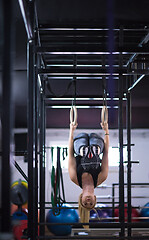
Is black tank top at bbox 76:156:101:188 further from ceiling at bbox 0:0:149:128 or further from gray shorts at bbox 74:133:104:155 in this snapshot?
ceiling at bbox 0:0:149:128

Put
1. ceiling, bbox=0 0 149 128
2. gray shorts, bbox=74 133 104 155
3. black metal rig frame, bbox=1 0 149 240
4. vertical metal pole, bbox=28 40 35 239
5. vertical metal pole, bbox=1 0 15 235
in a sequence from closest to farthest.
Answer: vertical metal pole, bbox=1 0 15 235, black metal rig frame, bbox=1 0 149 240, vertical metal pole, bbox=28 40 35 239, ceiling, bbox=0 0 149 128, gray shorts, bbox=74 133 104 155

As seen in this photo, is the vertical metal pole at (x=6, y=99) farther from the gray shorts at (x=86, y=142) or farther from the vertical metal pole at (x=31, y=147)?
the gray shorts at (x=86, y=142)

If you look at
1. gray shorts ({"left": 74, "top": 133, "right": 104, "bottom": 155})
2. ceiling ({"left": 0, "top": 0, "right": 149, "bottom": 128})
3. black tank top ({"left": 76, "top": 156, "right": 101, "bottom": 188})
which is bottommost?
black tank top ({"left": 76, "top": 156, "right": 101, "bottom": 188})

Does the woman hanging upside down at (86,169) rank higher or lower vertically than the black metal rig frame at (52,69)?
lower

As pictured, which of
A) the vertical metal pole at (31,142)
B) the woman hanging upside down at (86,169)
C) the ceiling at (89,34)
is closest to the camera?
the vertical metal pole at (31,142)

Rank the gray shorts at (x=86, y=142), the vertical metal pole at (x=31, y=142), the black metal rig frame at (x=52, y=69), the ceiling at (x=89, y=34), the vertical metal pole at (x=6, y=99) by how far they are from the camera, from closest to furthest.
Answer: the vertical metal pole at (x=6, y=99)
the black metal rig frame at (x=52, y=69)
the vertical metal pole at (x=31, y=142)
the ceiling at (x=89, y=34)
the gray shorts at (x=86, y=142)

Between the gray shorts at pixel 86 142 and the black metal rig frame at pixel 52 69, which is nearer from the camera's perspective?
the black metal rig frame at pixel 52 69

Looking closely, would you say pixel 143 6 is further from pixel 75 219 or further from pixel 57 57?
pixel 75 219

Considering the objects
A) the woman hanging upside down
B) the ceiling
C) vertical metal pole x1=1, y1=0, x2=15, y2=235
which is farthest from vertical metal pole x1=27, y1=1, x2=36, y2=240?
vertical metal pole x1=1, y1=0, x2=15, y2=235

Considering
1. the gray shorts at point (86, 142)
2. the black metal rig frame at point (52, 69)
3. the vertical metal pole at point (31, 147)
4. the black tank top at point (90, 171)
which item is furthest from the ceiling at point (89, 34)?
the black tank top at point (90, 171)

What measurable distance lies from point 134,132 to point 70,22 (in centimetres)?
626

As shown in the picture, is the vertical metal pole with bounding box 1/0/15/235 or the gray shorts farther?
the gray shorts

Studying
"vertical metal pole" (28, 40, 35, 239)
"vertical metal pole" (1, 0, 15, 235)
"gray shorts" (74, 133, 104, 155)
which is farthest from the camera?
"gray shorts" (74, 133, 104, 155)

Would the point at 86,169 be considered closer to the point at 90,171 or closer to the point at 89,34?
the point at 90,171
